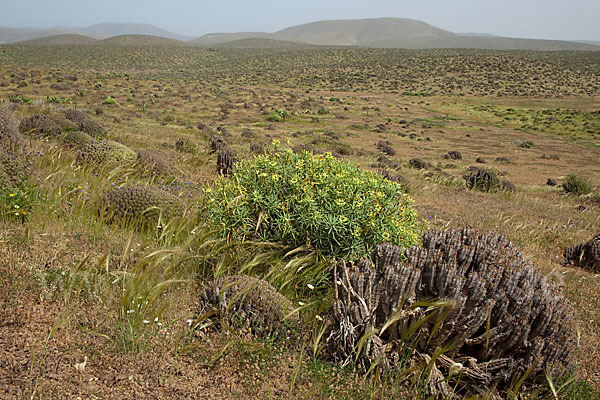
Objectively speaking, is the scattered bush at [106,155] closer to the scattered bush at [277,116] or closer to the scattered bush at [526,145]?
the scattered bush at [277,116]

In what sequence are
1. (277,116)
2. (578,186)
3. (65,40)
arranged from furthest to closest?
(65,40) → (277,116) → (578,186)

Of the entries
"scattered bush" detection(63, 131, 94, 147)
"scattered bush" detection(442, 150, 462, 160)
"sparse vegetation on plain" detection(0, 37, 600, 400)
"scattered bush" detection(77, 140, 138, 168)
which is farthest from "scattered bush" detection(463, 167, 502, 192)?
"scattered bush" detection(63, 131, 94, 147)

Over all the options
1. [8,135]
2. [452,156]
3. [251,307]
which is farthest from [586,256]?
[452,156]

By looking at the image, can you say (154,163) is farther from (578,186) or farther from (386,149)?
(386,149)

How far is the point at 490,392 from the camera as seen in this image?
2.29 meters

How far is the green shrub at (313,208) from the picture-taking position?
3.38 meters

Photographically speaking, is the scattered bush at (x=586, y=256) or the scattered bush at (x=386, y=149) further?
the scattered bush at (x=386, y=149)

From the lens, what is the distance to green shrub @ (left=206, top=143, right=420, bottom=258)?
338 cm

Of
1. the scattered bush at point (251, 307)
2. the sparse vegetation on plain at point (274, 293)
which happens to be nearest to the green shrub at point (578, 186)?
the sparse vegetation on plain at point (274, 293)

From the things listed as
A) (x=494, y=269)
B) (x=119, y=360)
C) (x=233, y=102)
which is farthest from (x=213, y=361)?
(x=233, y=102)

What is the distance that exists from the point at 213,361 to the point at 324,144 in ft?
69.9

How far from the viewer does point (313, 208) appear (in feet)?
11.1

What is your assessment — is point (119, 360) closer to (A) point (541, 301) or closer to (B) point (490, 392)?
(B) point (490, 392)

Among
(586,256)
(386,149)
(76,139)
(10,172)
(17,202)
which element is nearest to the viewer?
(17,202)
